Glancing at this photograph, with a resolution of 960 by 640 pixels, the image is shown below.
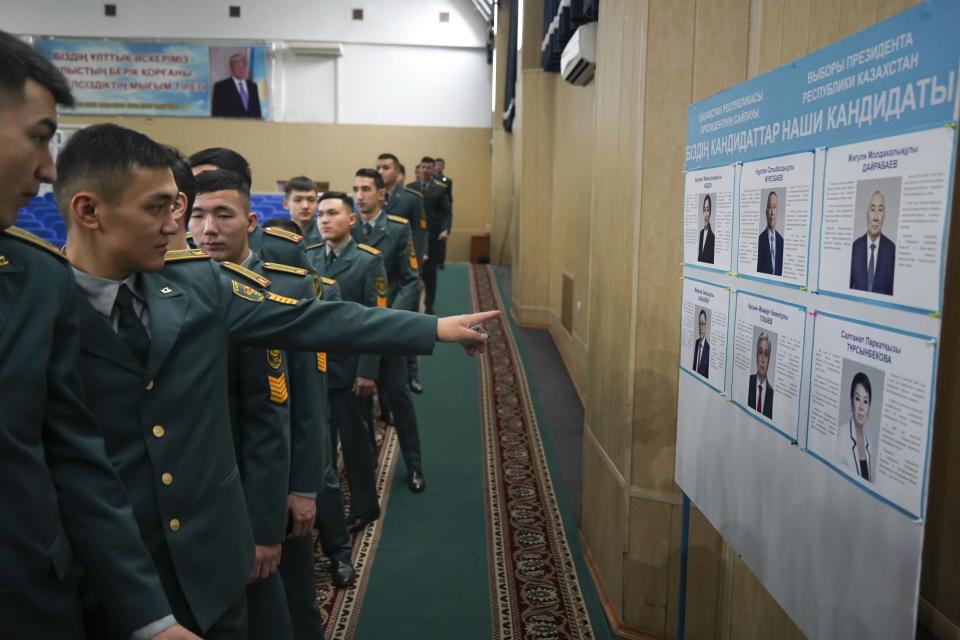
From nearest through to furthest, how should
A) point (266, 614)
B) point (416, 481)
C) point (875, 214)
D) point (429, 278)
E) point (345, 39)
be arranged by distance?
point (875, 214) < point (266, 614) < point (416, 481) < point (429, 278) < point (345, 39)

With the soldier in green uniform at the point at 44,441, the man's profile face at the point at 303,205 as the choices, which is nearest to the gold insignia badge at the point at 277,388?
the soldier in green uniform at the point at 44,441

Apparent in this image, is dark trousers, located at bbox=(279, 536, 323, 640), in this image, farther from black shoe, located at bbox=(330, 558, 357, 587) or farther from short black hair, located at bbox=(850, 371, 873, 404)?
short black hair, located at bbox=(850, 371, 873, 404)

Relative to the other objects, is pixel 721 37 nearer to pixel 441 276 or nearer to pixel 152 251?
pixel 152 251

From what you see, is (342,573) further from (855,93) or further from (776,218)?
(855,93)

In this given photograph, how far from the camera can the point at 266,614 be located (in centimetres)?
185

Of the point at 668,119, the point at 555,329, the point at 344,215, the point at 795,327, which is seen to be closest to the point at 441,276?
the point at 555,329

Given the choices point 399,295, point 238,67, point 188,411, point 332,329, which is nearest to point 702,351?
point 332,329

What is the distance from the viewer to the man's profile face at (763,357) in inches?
64.7

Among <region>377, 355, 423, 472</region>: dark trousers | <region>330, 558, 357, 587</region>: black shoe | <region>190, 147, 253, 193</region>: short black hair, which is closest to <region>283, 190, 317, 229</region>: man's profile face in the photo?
<region>377, 355, 423, 472</region>: dark trousers

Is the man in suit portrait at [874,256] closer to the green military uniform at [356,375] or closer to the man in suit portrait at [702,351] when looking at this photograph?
the man in suit portrait at [702,351]

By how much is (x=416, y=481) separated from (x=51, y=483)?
10.3ft

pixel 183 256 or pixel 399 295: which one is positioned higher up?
pixel 183 256

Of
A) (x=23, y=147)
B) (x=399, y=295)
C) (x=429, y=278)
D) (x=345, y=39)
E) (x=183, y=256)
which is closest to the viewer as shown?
(x=23, y=147)

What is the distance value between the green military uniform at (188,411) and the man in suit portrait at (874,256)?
815 mm
